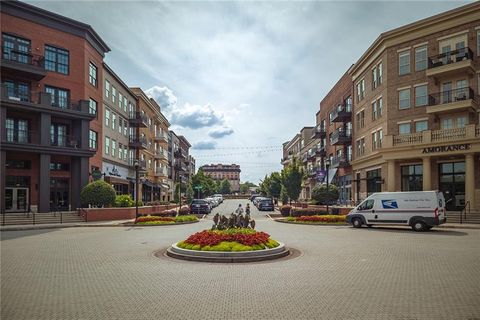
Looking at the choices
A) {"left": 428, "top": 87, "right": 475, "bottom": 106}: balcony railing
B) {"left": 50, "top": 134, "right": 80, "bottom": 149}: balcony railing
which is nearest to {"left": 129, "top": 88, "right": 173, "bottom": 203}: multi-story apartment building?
{"left": 50, "top": 134, "right": 80, "bottom": 149}: balcony railing

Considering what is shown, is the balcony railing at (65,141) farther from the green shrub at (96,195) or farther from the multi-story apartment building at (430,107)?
the multi-story apartment building at (430,107)

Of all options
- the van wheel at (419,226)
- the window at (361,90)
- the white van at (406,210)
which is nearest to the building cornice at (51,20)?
the window at (361,90)

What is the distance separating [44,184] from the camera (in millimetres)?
32875

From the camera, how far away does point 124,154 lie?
50.2 metres

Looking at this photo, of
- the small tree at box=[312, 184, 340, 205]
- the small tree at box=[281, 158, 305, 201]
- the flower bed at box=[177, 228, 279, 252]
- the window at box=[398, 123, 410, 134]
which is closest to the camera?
the flower bed at box=[177, 228, 279, 252]

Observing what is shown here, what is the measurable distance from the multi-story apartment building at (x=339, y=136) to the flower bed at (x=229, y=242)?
34.9 m

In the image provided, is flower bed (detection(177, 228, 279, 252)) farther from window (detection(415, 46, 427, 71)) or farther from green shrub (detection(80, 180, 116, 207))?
window (detection(415, 46, 427, 71))

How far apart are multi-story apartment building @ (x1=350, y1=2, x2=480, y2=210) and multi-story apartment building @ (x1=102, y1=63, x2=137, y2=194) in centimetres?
2816

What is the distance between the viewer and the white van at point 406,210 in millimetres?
21500

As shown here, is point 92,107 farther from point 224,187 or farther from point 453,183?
point 224,187

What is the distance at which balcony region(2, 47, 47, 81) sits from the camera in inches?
1228

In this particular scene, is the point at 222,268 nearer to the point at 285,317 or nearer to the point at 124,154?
the point at 285,317

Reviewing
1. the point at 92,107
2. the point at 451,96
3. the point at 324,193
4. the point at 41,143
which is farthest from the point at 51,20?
the point at 451,96

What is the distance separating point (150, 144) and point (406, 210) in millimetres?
48272
